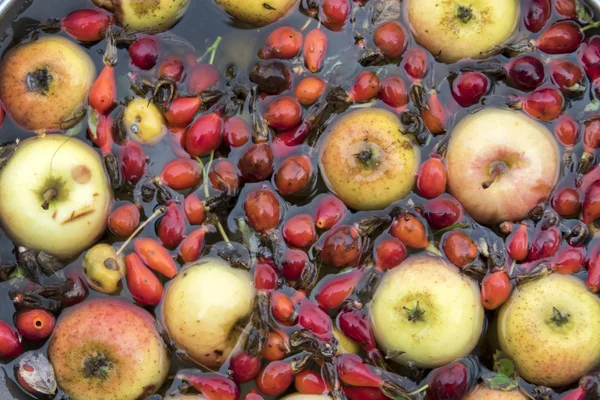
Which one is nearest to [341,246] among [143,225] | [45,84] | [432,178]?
[432,178]

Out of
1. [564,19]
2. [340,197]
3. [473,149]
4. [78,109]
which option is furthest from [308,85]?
[564,19]

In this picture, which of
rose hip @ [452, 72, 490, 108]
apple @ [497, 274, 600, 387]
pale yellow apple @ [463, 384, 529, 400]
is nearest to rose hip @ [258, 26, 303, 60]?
rose hip @ [452, 72, 490, 108]

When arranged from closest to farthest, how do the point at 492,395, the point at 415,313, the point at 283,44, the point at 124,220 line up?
1. the point at 415,313
2. the point at 492,395
3. the point at 124,220
4. the point at 283,44

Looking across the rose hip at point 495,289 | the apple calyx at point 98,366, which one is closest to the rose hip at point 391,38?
the rose hip at point 495,289

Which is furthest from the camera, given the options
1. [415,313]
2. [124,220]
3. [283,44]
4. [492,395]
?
[283,44]

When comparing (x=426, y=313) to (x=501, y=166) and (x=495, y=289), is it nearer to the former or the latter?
(x=495, y=289)

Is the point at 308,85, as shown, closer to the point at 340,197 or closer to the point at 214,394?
the point at 340,197
